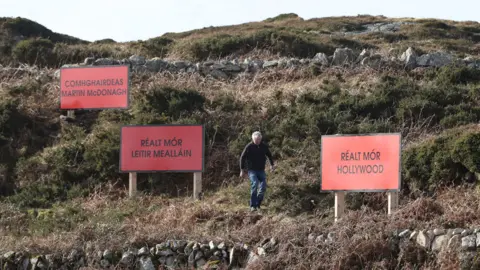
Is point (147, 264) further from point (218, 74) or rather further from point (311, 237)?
point (218, 74)

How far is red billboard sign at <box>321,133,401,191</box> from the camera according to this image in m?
14.7

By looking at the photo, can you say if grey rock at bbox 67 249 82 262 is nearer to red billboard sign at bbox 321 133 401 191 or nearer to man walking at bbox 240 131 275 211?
man walking at bbox 240 131 275 211

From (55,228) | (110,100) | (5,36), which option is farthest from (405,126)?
(5,36)

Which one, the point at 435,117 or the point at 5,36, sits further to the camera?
the point at 5,36

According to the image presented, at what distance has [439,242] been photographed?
12.7 meters

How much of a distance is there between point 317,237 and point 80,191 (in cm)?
619

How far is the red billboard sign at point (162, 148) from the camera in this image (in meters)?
16.9

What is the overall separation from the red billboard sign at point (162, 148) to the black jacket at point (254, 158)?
1.28 metres

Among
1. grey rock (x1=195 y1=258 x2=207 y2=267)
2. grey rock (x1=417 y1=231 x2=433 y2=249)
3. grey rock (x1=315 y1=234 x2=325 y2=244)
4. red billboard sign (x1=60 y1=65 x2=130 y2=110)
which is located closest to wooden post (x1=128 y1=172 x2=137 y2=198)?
red billboard sign (x1=60 y1=65 x2=130 y2=110)

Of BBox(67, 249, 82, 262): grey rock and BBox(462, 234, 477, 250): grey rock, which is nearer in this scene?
BBox(462, 234, 477, 250): grey rock

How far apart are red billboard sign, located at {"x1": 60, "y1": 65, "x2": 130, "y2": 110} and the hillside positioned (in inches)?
17.1

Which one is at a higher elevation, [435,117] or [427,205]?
[435,117]

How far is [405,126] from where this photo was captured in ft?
64.0

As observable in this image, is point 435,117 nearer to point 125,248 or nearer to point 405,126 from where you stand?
point 405,126
